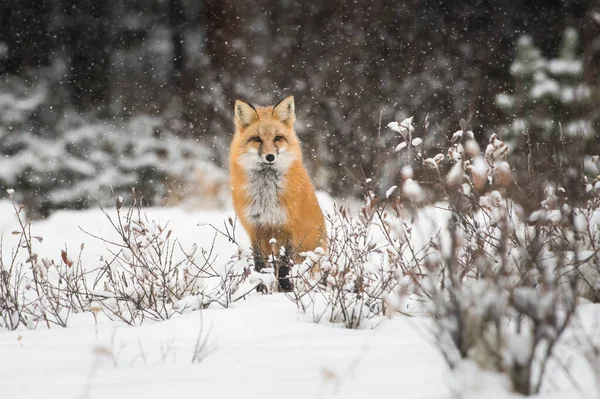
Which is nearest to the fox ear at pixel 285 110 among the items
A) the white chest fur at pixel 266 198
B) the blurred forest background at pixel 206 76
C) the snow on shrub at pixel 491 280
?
the white chest fur at pixel 266 198

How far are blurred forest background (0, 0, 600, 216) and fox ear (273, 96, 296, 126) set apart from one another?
27.1 feet

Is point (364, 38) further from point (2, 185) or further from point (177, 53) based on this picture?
point (2, 185)

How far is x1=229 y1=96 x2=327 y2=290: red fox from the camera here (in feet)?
18.0

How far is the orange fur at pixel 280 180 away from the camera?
18.0 ft

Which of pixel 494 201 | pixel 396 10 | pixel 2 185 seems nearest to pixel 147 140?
pixel 2 185

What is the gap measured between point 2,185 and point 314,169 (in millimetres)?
8580

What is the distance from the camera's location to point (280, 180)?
5.65m

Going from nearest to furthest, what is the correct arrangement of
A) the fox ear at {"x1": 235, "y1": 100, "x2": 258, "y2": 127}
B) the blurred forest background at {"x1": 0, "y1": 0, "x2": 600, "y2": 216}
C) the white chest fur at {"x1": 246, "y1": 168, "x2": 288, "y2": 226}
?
the white chest fur at {"x1": 246, "y1": 168, "x2": 288, "y2": 226} → the fox ear at {"x1": 235, "y1": 100, "x2": 258, "y2": 127} → the blurred forest background at {"x1": 0, "y1": 0, "x2": 600, "y2": 216}

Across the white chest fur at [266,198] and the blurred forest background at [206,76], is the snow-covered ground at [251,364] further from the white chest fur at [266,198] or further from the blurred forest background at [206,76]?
the blurred forest background at [206,76]

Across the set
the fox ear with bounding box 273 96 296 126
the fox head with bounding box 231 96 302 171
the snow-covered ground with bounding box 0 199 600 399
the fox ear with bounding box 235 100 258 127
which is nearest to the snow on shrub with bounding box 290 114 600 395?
the snow-covered ground with bounding box 0 199 600 399

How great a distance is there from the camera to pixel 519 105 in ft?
6.53

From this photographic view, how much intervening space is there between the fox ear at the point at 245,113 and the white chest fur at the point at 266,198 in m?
0.59

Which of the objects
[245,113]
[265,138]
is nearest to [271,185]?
[265,138]

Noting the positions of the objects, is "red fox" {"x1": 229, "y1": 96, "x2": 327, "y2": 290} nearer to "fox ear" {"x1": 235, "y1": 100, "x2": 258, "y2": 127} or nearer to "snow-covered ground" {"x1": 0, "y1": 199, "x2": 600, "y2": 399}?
"fox ear" {"x1": 235, "y1": 100, "x2": 258, "y2": 127}
